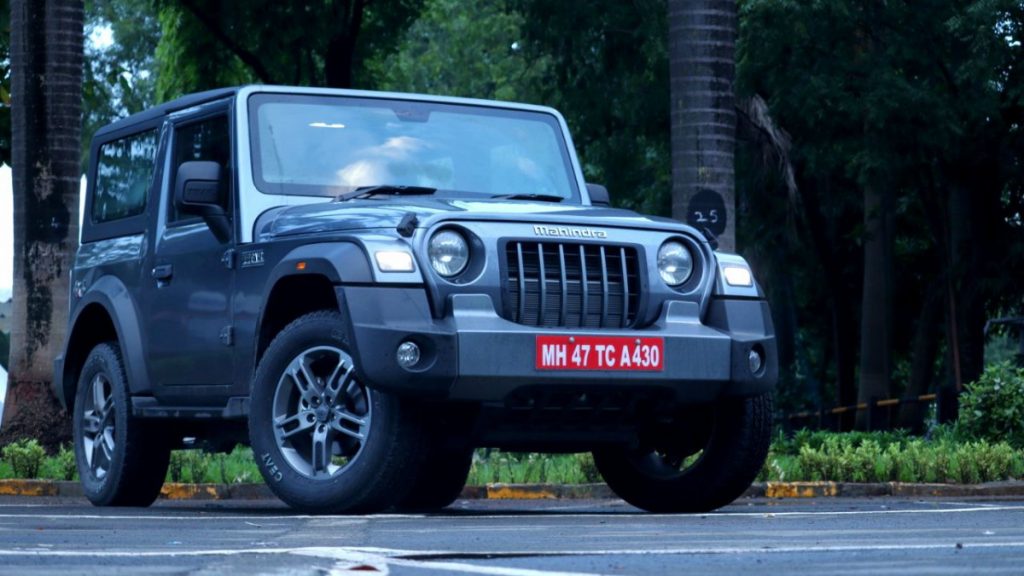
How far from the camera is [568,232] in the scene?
10289 mm

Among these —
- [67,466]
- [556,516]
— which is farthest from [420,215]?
[67,466]

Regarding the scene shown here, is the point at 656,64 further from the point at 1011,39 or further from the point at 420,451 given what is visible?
the point at 420,451

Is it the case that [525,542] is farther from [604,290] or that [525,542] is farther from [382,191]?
[382,191]

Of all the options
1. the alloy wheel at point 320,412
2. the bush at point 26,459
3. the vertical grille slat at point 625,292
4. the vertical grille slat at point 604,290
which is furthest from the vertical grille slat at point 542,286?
the bush at point 26,459

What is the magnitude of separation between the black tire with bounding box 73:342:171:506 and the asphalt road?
56 cm

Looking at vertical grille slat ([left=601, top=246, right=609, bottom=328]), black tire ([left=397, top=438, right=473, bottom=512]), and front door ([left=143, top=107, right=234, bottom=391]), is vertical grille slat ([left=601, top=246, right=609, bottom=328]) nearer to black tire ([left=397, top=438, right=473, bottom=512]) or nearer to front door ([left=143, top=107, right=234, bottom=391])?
front door ([left=143, top=107, right=234, bottom=391])

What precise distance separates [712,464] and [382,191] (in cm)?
218

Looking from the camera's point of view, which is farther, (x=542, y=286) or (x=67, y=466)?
(x=67, y=466)

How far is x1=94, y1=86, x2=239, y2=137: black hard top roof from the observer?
465 inches

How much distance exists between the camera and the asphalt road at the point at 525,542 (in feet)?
21.8

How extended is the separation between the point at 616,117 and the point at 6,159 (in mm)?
9494

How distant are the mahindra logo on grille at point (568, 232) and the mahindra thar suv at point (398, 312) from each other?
0.4 inches

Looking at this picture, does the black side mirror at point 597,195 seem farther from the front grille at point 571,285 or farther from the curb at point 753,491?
the curb at point 753,491

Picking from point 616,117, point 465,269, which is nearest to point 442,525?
point 465,269
